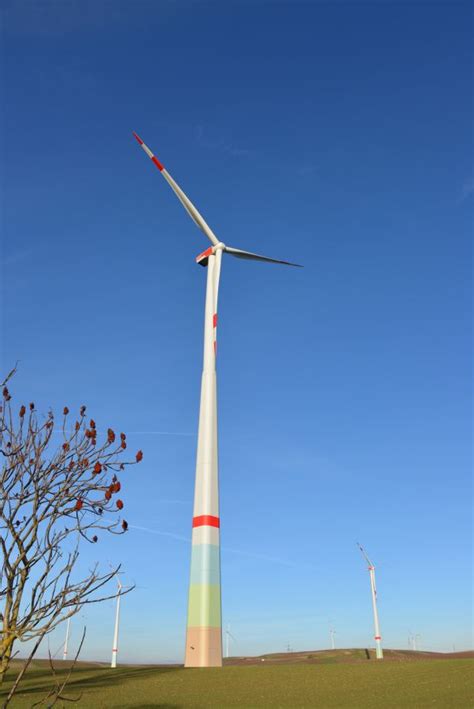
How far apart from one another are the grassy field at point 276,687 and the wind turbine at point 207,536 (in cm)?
274

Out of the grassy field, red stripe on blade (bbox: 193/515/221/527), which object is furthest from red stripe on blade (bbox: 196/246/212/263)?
the grassy field

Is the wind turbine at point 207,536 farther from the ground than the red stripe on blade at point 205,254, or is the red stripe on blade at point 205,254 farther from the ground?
the red stripe on blade at point 205,254

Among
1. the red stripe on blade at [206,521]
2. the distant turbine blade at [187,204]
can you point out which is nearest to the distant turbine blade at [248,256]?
the distant turbine blade at [187,204]

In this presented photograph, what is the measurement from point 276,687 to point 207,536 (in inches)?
524

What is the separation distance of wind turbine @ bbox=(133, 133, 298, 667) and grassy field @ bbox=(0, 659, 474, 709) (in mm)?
2745

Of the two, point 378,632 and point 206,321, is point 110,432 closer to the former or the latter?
point 206,321

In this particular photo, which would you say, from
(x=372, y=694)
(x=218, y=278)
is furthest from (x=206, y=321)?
(x=372, y=694)

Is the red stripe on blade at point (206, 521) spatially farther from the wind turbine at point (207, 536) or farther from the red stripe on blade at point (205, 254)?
the red stripe on blade at point (205, 254)

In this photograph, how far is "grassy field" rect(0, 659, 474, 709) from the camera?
2573 centimetres

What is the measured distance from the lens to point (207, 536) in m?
42.9

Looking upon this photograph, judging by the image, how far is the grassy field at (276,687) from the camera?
84.4ft

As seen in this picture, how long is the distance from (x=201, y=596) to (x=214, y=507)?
622cm

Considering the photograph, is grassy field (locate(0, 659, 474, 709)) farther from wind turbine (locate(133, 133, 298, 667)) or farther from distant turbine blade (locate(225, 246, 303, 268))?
distant turbine blade (locate(225, 246, 303, 268))

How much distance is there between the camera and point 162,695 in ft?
92.7
